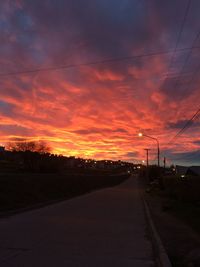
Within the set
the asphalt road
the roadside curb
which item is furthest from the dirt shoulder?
the asphalt road

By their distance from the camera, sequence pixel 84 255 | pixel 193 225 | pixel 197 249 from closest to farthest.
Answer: pixel 84 255 → pixel 197 249 → pixel 193 225

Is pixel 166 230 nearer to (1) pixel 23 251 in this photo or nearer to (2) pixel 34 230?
(2) pixel 34 230

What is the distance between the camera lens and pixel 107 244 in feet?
38.8

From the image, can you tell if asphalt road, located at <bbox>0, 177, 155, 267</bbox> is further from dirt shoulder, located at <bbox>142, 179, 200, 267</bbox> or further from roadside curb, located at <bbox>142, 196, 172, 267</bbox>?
dirt shoulder, located at <bbox>142, 179, 200, 267</bbox>

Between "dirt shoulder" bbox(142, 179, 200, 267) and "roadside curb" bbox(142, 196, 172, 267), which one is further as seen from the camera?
"dirt shoulder" bbox(142, 179, 200, 267)

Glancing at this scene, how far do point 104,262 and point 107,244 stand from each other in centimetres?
253

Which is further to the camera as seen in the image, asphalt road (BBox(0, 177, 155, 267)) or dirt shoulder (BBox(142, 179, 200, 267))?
dirt shoulder (BBox(142, 179, 200, 267))

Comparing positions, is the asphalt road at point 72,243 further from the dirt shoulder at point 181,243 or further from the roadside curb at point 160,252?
the dirt shoulder at point 181,243

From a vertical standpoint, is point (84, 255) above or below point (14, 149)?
below

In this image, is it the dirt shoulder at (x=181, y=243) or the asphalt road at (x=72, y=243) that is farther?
the dirt shoulder at (x=181, y=243)

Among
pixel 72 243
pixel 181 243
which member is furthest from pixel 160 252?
pixel 72 243

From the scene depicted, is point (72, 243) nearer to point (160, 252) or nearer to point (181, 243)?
point (160, 252)

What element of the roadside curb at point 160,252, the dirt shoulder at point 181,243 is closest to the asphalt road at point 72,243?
the roadside curb at point 160,252

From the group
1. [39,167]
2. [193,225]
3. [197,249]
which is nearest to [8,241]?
[197,249]
